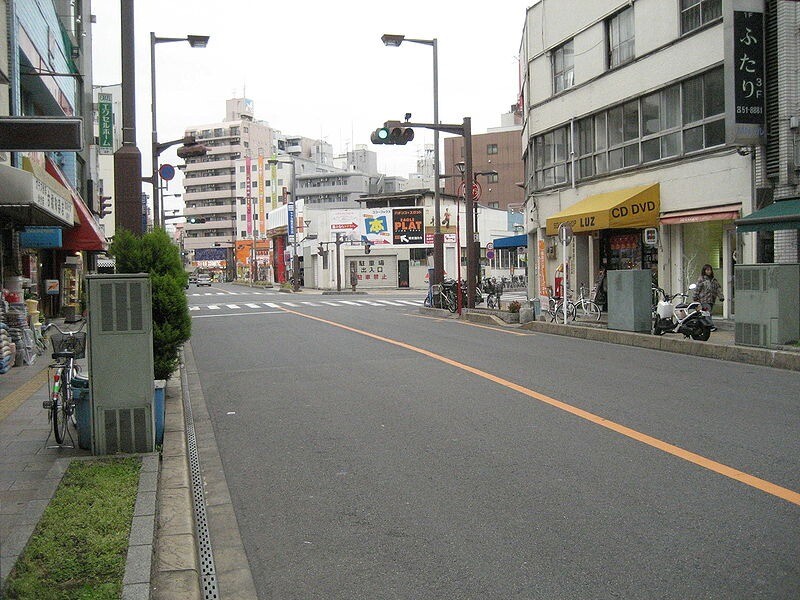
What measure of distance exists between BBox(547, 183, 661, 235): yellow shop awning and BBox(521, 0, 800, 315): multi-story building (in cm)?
4

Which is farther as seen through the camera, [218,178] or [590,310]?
[218,178]

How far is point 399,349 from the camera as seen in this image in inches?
615

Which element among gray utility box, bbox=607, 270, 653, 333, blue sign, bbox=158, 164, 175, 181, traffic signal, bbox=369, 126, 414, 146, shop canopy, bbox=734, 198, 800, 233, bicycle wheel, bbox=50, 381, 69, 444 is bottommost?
bicycle wheel, bbox=50, 381, 69, 444

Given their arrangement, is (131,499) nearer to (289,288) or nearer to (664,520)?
(664,520)

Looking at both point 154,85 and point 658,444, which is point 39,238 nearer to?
point 154,85

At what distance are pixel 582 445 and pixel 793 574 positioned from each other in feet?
9.84

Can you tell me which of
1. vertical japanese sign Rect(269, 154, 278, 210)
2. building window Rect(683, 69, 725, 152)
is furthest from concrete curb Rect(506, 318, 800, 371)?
vertical japanese sign Rect(269, 154, 278, 210)

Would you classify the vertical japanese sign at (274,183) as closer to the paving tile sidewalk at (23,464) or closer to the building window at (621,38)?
the building window at (621,38)

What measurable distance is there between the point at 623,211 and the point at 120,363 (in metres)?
17.6

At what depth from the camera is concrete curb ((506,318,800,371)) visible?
12.5m

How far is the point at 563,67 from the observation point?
2689 cm

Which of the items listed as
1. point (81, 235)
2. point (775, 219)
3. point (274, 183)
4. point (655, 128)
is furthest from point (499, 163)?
point (775, 219)

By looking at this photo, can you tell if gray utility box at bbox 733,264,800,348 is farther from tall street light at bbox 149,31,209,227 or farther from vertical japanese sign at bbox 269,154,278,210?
vertical japanese sign at bbox 269,154,278,210

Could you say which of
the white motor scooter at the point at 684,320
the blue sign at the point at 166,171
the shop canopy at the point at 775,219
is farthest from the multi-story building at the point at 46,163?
the shop canopy at the point at 775,219
